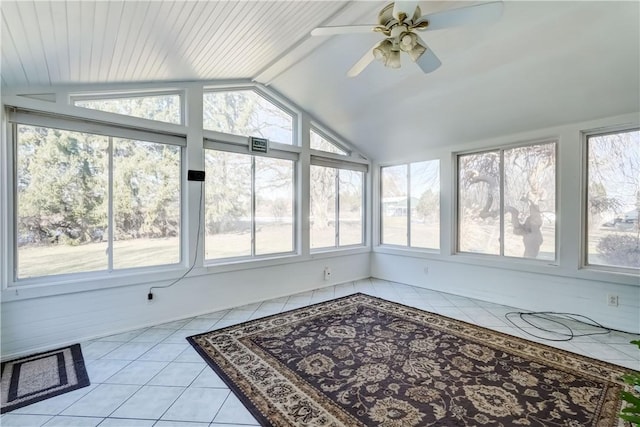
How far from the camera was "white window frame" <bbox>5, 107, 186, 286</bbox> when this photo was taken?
262cm

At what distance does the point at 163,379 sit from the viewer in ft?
7.41

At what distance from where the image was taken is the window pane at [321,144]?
4.93 meters

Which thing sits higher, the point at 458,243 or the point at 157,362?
the point at 458,243

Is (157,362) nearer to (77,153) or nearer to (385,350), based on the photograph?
(385,350)

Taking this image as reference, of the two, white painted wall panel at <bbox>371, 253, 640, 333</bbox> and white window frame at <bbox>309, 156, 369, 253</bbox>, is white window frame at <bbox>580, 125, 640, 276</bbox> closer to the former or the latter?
white painted wall panel at <bbox>371, 253, 640, 333</bbox>

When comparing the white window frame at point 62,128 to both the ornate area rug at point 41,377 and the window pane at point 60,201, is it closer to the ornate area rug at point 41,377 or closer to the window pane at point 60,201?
the window pane at point 60,201

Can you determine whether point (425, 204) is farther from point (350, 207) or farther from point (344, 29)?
point (344, 29)

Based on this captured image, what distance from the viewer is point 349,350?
107 inches

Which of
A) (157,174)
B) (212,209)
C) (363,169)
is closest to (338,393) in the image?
(212,209)

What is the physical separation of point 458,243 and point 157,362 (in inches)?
165

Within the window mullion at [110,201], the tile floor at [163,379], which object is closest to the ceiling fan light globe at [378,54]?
the tile floor at [163,379]

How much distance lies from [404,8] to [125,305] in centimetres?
368

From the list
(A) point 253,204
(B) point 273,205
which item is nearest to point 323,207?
(B) point 273,205

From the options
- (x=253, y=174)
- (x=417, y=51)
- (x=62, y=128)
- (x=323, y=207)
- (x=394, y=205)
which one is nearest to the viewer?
(x=417, y=51)
